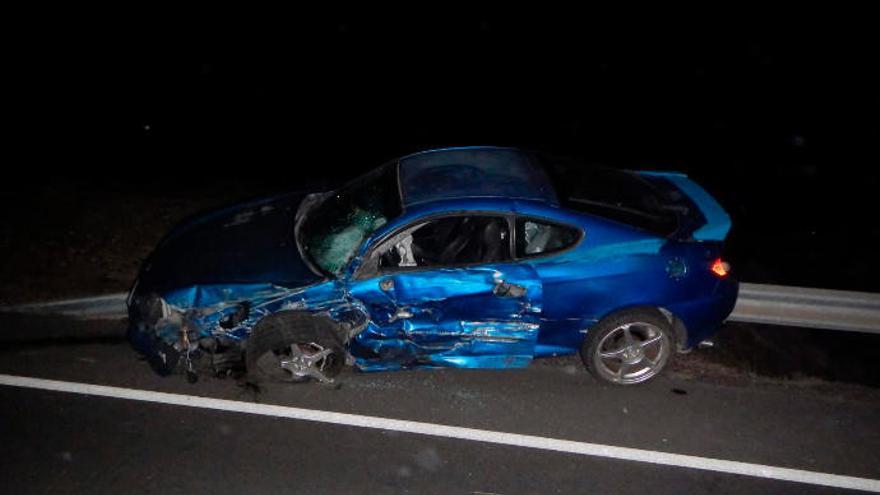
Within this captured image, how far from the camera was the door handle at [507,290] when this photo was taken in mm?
4855

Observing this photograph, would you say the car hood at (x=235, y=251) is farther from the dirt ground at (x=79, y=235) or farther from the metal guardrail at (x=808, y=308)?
the metal guardrail at (x=808, y=308)

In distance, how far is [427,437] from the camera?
4.82 m

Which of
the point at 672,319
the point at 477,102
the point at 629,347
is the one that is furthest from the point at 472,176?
the point at 477,102

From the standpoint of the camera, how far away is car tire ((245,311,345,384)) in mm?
4891

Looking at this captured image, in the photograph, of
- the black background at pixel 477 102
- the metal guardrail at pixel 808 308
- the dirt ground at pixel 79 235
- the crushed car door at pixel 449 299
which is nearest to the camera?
the crushed car door at pixel 449 299

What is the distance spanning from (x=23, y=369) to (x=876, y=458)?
637 centimetres

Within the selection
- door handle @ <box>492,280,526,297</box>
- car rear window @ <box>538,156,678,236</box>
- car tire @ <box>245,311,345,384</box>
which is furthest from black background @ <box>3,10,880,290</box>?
car tire @ <box>245,311,345,384</box>

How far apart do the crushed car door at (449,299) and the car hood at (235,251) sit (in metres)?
0.56

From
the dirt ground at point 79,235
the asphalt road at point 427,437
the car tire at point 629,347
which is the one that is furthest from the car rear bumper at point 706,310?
the dirt ground at point 79,235

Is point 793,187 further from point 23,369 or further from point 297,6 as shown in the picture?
point 297,6

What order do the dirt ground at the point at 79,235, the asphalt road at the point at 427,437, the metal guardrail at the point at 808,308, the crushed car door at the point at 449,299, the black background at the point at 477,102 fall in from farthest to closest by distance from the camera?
the black background at the point at 477,102, the dirt ground at the point at 79,235, the metal guardrail at the point at 808,308, the crushed car door at the point at 449,299, the asphalt road at the point at 427,437

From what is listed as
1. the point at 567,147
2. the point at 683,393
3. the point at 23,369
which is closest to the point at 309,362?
the point at 23,369

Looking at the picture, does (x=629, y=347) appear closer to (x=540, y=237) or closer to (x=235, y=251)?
(x=540, y=237)

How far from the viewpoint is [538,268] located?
486 cm
